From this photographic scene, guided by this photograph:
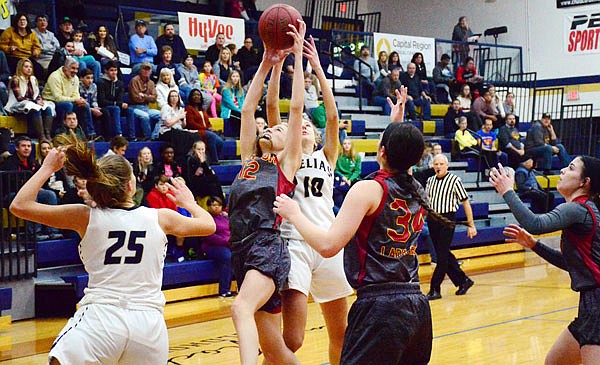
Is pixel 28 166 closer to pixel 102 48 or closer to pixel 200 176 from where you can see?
pixel 200 176

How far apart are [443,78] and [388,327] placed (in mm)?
15039

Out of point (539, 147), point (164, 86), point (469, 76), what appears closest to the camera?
point (164, 86)

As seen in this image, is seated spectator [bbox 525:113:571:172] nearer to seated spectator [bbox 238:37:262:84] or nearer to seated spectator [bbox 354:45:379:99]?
seated spectator [bbox 354:45:379:99]

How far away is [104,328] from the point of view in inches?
134

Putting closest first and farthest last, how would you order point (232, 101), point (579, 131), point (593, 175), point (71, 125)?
point (593, 175) → point (71, 125) → point (232, 101) → point (579, 131)

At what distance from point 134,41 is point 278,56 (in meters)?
8.59

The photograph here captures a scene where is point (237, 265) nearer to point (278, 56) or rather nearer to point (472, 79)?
point (278, 56)

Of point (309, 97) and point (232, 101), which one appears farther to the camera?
point (309, 97)

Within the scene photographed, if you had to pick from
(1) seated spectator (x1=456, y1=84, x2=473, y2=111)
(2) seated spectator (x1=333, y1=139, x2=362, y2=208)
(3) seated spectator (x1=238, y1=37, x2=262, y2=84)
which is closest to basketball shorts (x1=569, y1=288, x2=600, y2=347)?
(2) seated spectator (x1=333, y1=139, x2=362, y2=208)

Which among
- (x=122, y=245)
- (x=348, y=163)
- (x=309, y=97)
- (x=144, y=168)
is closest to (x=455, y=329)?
(x=144, y=168)

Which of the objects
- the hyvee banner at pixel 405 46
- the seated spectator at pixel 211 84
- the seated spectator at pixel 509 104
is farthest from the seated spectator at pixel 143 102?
the seated spectator at pixel 509 104

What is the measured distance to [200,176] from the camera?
10.3 metres

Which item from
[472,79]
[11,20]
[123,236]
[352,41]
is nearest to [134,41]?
[11,20]

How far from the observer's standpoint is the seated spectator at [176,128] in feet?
35.8
